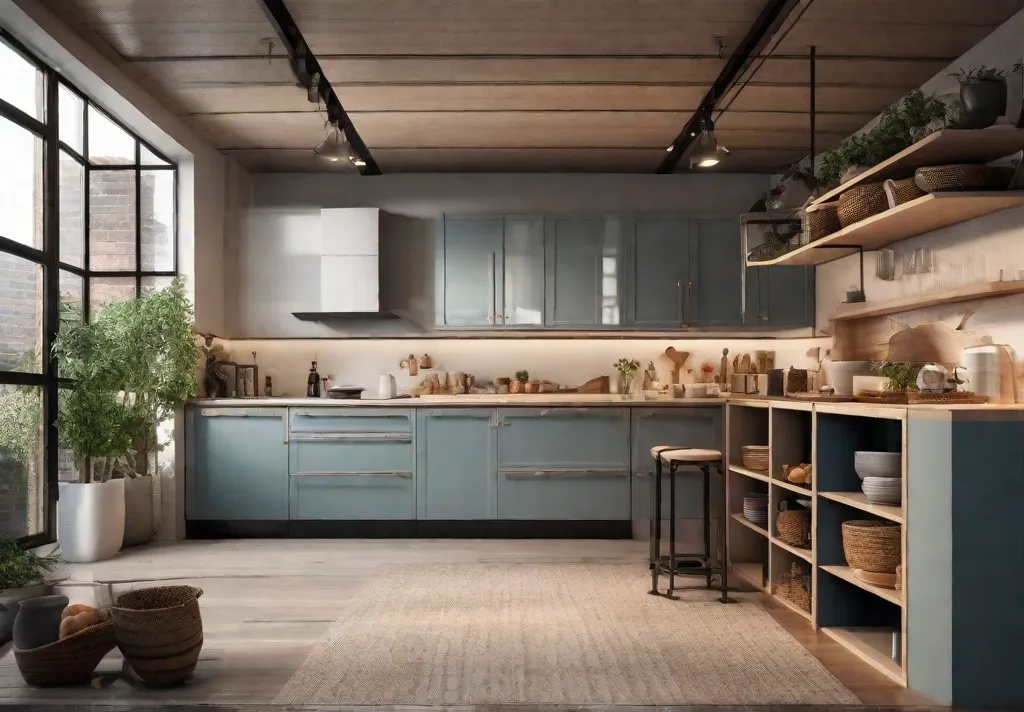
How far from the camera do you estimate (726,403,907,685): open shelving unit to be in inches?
126

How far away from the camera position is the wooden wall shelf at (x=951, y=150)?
333 cm

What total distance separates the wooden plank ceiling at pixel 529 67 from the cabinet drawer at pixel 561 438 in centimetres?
192

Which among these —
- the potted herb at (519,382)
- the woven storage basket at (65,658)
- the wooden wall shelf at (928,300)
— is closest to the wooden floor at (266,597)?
the woven storage basket at (65,658)

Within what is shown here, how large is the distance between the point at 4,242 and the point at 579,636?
338 cm

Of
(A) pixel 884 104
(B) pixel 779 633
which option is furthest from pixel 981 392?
(A) pixel 884 104

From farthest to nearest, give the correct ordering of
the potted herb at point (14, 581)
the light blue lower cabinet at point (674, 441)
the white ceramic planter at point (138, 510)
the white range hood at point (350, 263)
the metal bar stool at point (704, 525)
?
the white range hood at point (350, 263)
the light blue lower cabinet at point (674, 441)
the white ceramic planter at point (138, 510)
the metal bar stool at point (704, 525)
the potted herb at point (14, 581)

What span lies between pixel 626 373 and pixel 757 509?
2094 millimetres

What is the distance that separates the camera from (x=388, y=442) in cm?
579

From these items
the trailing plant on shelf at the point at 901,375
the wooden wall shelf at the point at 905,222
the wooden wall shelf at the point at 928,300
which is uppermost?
the wooden wall shelf at the point at 905,222

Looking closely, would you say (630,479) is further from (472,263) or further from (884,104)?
(884,104)

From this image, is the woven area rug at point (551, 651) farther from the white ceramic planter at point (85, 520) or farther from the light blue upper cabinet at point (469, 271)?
the light blue upper cabinet at point (469, 271)

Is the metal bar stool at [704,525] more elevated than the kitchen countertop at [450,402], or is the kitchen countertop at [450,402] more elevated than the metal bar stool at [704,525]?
the kitchen countertop at [450,402]

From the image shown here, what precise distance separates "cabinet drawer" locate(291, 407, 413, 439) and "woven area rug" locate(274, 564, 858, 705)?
1.48m

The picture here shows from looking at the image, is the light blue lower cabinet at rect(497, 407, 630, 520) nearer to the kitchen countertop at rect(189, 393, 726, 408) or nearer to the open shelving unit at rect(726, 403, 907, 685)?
the kitchen countertop at rect(189, 393, 726, 408)
